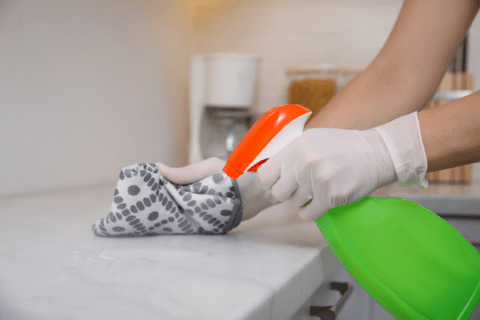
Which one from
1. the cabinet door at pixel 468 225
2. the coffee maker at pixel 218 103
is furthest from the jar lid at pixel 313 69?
the cabinet door at pixel 468 225

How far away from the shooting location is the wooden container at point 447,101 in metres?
1.22

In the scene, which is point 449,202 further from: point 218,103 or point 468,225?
point 218,103

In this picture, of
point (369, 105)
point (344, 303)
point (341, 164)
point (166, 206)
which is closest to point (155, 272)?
point (166, 206)

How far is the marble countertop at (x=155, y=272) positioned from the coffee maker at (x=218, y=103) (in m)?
0.67

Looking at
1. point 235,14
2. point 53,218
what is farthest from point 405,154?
point 235,14

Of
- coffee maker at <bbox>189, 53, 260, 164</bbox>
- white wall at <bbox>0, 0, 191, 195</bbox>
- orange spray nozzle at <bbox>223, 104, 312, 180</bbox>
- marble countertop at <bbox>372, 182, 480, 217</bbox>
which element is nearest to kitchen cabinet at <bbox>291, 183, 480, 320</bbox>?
marble countertop at <bbox>372, 182, 480, 217</bbox>

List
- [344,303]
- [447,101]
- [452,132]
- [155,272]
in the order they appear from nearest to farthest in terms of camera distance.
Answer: [155,272], [452,132], [344,303], [447,101]

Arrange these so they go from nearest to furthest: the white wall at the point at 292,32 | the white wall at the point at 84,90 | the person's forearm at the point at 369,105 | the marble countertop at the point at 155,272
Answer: the marble countertop at the point at 155,272, the person's forearm at the point at 369,105, the white wall at the point at 84,90, the white wall at the point at 292,32

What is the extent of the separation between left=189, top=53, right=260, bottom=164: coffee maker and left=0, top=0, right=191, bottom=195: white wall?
166 mm

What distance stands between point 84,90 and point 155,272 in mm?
776

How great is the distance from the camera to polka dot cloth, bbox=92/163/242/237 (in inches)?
20.6

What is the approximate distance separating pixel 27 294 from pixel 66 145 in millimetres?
715

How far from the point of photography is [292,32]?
160cm

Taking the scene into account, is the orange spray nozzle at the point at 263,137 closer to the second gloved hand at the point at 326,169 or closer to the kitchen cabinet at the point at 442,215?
the second gloved hand at the point at 326,169
